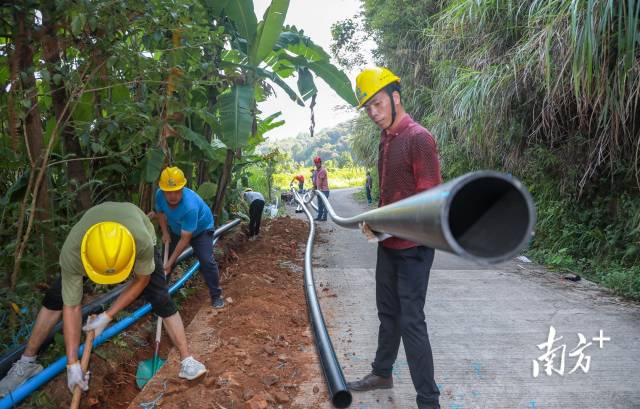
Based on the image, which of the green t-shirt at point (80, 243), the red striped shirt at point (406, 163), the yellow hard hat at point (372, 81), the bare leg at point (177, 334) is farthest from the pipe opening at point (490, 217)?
the bare leg at point (177, 334)

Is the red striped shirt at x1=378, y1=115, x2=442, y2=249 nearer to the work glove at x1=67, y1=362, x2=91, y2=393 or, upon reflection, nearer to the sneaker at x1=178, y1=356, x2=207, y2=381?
the sneaker at x1=178, y1=356, x2=207, y2=381

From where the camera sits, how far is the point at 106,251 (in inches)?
101

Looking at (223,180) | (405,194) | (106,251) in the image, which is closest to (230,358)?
(106,251)

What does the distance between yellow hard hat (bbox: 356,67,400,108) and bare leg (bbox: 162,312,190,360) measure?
2070 millimetres

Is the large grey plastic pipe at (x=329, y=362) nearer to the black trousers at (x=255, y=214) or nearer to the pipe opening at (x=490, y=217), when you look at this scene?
the pipe opening at (x=490, y=217)

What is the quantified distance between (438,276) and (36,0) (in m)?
5.05

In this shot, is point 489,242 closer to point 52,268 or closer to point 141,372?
point 141,372

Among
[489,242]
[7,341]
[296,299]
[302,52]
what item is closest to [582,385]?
[489,242]

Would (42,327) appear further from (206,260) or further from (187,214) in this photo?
(206,260)

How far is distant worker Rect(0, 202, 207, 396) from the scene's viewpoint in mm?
2607

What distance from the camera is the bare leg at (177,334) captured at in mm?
3180

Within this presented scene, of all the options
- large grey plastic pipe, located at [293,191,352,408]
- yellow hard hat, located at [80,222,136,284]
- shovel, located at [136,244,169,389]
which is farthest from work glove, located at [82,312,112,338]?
large grey plastic pipe, located at [293,191,352,408]

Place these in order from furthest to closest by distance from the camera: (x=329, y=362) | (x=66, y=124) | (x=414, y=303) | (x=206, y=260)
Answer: (x=206, y=260) < (x=66, y=124) < (x=329, y=362) < (x=414, y=303)

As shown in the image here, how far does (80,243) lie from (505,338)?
335cm
